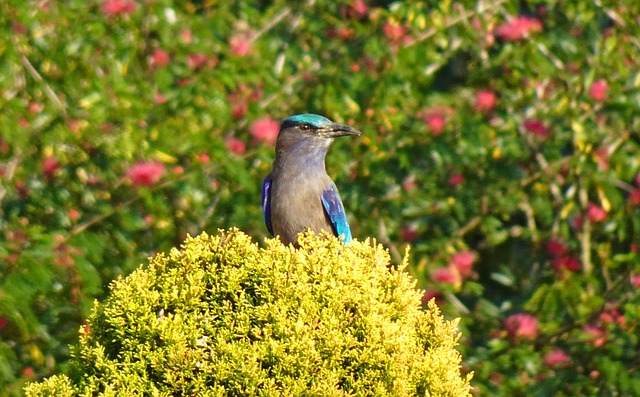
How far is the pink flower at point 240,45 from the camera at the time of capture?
8219 mm

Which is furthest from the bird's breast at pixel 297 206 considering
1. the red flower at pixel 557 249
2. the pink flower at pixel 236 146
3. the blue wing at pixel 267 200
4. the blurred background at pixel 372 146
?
the red flower at pixel 557 249

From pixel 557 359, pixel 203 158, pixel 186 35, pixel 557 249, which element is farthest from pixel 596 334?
pixel 186 35

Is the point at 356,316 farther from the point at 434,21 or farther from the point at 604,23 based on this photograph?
the point at 604,23

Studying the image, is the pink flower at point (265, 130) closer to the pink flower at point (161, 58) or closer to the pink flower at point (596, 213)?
the pink flower at point (161, 58)

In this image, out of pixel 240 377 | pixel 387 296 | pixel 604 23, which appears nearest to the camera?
pixel 240 377

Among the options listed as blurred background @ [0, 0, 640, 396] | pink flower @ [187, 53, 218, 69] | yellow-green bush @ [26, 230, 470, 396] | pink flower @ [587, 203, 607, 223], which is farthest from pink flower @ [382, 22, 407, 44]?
yellow-green bush @ [26, 230, 470, 396]

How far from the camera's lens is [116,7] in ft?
25.3

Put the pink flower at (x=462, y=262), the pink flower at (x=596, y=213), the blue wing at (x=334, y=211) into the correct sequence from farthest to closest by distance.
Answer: the pink flower at (x=596, y=213), the pink flower at (x=462, y=262), the blue wing at (x=334, y=211)

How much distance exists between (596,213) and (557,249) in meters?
0.43

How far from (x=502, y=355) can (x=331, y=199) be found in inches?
78.5

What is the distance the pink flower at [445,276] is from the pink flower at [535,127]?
117 centimetres

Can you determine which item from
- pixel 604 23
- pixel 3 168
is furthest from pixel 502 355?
pixel 3 168

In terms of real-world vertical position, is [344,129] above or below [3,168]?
below

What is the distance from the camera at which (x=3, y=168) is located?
25.3ft
